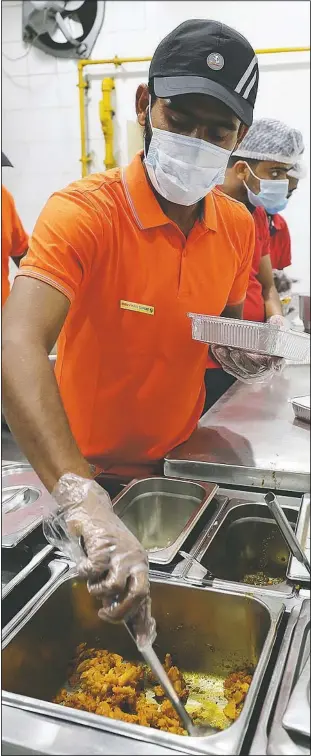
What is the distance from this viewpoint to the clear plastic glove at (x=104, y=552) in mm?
697

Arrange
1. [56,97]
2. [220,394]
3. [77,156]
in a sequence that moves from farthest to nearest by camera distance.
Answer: [77,156] < [56,97] < [220,394]

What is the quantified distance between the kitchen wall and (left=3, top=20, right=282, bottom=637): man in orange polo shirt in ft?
2.96

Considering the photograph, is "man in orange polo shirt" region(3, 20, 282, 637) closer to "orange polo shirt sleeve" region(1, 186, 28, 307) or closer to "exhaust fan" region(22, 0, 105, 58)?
"orange polo shirt sleeve" region(1, 186, 28, 307)

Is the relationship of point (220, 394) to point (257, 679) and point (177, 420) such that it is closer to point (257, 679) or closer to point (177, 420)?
point (177, 420)

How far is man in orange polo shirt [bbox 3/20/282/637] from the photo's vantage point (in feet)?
2.80

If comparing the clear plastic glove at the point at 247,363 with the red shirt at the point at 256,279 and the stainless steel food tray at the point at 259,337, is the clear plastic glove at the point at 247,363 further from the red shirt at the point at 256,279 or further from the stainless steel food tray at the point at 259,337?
the red shirt at the point at 256,279

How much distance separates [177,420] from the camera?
1.39m

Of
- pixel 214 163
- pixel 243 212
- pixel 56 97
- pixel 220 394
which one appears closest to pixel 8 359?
pixel 214 163

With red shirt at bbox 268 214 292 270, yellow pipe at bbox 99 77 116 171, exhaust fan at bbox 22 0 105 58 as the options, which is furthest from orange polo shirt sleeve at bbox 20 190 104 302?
yellow pipe at bbox 99 77 116 171

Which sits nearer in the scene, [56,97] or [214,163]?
[214,163]

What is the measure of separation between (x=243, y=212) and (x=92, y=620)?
3.21 feet

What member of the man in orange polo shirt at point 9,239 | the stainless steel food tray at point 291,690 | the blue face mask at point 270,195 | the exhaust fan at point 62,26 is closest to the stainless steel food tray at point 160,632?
the stainless steel food tray at point 291,690

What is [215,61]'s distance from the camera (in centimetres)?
93

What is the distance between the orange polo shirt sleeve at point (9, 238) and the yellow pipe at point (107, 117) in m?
0.71
